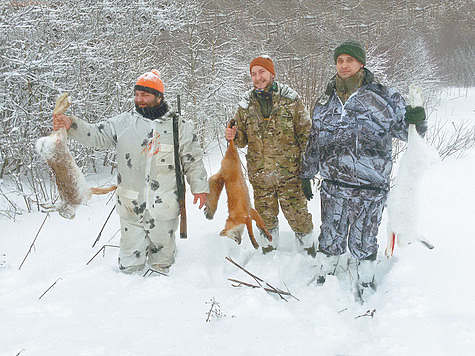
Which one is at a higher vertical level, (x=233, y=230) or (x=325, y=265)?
(x=233, y=230)

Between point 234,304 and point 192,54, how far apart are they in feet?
32.9

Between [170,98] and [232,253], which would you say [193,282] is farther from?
[170,98]

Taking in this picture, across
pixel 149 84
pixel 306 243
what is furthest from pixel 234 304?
pixel 149 84

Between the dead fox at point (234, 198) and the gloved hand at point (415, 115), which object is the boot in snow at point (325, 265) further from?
the gloved hand at point (415, 115)

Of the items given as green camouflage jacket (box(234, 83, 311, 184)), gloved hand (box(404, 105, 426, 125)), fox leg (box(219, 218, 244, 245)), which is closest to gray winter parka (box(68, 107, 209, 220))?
fox leg (box(219, 218, 244, 245))

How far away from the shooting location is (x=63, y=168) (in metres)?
2.30

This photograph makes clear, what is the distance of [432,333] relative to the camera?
1582 mm

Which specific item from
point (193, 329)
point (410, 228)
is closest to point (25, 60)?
point (193, 329)

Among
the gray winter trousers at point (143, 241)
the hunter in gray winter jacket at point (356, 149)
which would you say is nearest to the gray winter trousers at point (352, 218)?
the hunter in gray winter jacket at point (356, 149)

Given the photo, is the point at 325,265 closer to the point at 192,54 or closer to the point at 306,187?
the point at 306,187

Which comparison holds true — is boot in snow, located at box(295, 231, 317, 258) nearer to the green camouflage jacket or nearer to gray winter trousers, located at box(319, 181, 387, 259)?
gray winter trousers, located at box(319, 181, 387, 259)

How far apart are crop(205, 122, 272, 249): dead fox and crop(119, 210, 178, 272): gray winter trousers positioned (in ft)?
1.33

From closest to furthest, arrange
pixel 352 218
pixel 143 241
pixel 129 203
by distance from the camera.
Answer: pixel 352 218, pixel 129 203, pixel 143 241

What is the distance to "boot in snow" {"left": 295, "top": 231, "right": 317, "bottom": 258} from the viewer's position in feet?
9.41
